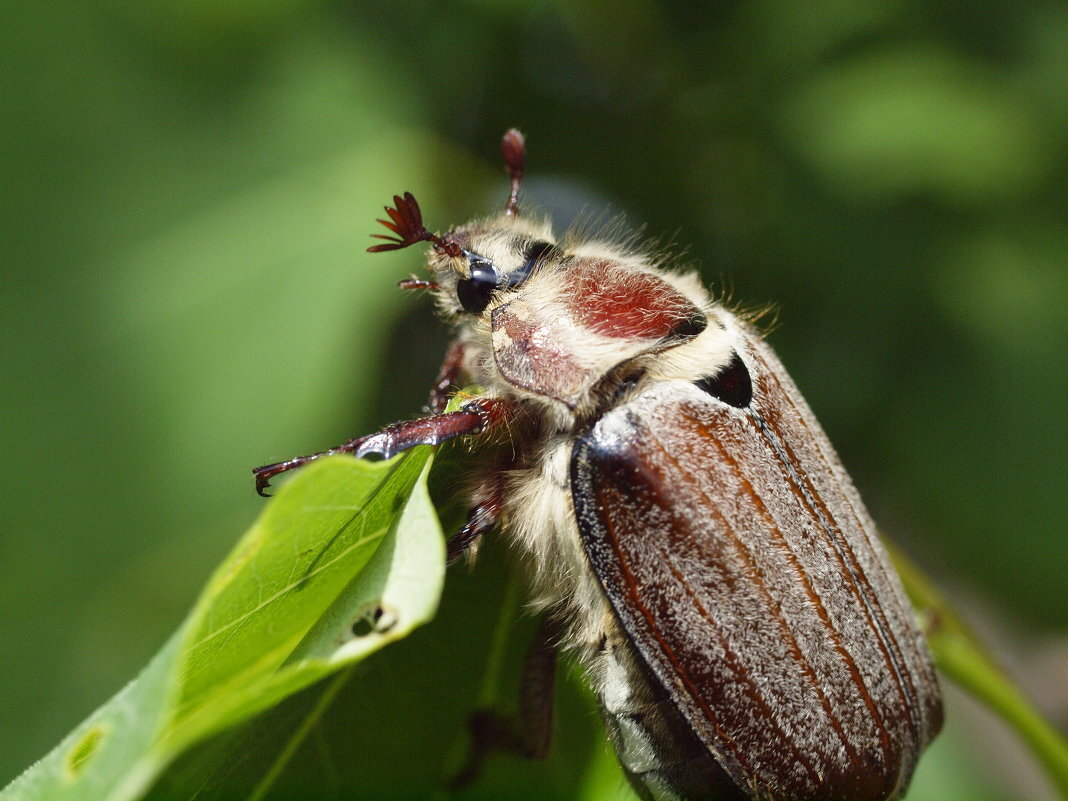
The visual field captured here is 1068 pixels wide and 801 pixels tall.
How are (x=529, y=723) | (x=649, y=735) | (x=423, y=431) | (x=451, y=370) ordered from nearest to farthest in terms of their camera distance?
(x=423, y=431) < (x=649, y=735) < (x=529, y=723) < (x=451, y=370)

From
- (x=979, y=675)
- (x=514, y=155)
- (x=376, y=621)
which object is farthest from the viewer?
(x=514, y=155)

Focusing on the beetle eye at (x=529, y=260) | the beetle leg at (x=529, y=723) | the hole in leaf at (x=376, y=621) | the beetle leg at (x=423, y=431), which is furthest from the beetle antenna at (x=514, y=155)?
the hole in leaf at (x=376, y=621)

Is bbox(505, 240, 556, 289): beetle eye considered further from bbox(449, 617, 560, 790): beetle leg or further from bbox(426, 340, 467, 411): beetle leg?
bbox(449, 617, 560, 790): beetle leg

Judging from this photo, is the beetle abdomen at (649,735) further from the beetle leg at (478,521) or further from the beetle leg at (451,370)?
the beetle leg at (451,370)

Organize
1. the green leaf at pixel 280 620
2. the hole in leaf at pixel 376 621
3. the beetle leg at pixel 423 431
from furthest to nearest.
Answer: the beetle leg at pixel 423 431 → the hole in leaf at pixel 376 621 → the green leaf at pixel 280 620

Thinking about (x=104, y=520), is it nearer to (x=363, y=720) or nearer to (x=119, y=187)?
(x=119, y=187)

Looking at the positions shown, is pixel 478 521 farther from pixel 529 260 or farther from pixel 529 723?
pixel 529 260

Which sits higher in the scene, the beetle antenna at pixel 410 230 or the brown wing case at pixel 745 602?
the beetle antenna at pixel 410 230

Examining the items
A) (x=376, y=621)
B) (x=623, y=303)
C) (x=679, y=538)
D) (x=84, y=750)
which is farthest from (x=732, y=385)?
(x=84, y=750)
